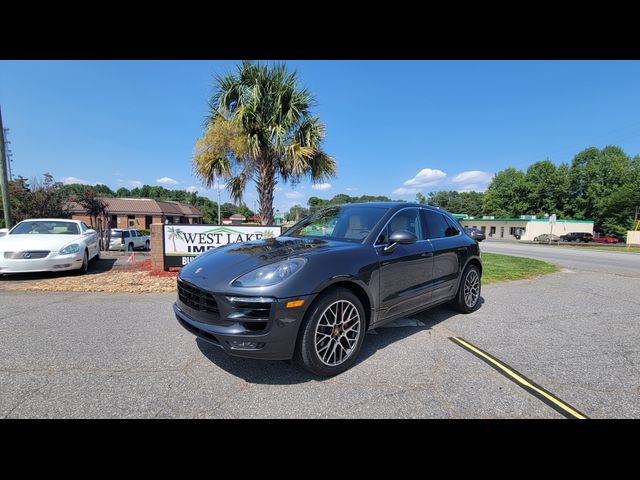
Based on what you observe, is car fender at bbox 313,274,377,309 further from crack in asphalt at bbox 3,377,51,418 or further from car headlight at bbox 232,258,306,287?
crack in asphalt at bbox 3,377,51,418

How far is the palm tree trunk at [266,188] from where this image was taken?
9011 mm

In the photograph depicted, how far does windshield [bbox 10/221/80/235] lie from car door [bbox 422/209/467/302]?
8.55m

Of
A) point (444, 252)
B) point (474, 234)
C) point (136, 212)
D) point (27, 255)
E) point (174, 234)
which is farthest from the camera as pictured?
point (136, 212)

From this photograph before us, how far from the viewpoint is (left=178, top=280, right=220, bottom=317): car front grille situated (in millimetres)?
2348

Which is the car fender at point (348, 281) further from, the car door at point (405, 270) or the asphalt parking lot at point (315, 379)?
the asphalt parking lot at point (315, 379)

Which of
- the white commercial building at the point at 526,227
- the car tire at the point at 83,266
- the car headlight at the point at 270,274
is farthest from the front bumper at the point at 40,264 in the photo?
the white commercial building at the point at 526,227

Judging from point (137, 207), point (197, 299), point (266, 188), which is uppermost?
point (137, 207)

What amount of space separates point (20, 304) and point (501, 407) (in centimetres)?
661

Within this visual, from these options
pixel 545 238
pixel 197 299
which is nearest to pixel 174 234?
pixel 197 299

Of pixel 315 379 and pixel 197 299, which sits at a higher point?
pixel 197 299

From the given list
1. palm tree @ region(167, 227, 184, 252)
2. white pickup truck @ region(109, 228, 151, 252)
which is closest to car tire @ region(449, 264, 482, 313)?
palm tree @ region(167, 227, 184, 252)

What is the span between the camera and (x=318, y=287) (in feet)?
7.82

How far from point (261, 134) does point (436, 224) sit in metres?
6.43

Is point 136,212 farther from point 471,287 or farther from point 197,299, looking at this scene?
point 471,287
